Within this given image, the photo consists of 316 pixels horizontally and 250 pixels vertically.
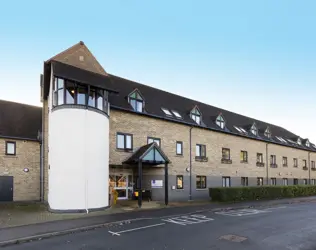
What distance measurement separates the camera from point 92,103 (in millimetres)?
15453

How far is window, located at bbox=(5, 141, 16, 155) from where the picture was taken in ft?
65.0

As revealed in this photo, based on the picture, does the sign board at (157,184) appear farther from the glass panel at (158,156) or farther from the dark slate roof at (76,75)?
the dark slate roof at (76,75)

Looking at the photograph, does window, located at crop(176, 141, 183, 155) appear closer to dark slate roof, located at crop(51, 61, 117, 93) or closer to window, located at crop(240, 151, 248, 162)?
dark slate roof, located at crop(51, 61, 117, 93)

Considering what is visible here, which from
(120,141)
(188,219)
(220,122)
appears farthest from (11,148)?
(220,122)

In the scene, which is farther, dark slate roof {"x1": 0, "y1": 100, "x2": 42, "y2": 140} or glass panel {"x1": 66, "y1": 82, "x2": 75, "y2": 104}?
dark slate roof {"x1": 0, "y1": 100, "x2": 42, "y2": 140}

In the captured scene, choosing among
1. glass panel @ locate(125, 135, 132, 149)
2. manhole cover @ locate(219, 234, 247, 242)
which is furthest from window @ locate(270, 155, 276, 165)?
manhole cover @ locate(219, 234, 247, 242)

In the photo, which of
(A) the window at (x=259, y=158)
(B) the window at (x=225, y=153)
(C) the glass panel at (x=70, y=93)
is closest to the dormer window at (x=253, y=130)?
(A) the window at (x=259, y=158)

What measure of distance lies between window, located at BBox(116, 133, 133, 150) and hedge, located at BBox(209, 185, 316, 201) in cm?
739

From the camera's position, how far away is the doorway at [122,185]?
786 inches

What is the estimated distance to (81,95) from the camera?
1512cm

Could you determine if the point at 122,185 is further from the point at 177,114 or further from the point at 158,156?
the point at 177,114

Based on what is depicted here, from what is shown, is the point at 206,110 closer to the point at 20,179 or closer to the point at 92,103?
the point at 92,103

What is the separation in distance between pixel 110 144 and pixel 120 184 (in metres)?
3.90

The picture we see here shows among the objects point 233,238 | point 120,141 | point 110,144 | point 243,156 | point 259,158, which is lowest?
point 233,238
